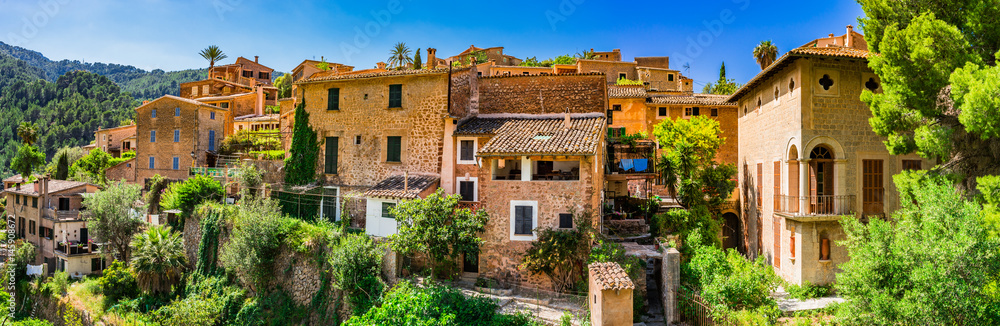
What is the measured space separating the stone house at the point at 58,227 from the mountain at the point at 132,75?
8197 centimetres

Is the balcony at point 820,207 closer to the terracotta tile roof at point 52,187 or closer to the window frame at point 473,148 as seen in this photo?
the window frame at point 473,148

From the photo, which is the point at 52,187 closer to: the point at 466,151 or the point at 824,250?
the point at 466,151

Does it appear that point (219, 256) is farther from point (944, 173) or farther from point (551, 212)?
point (944, 173)

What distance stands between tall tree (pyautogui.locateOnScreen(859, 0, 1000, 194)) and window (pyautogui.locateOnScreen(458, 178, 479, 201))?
13.0 m

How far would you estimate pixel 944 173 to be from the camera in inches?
520

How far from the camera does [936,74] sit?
40.7ft

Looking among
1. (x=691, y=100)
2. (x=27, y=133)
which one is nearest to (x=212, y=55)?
(x=27, y=133)

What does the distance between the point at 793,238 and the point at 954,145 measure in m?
5.18

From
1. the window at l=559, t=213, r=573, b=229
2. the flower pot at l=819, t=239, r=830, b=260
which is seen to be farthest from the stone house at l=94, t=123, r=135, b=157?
the flower pot at l=819, t=239, r=830, b=260

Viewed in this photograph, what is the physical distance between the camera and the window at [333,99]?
2373 cm

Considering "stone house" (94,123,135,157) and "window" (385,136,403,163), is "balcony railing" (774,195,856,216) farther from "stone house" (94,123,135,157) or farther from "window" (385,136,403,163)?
"stone house" (94,123,135,157)

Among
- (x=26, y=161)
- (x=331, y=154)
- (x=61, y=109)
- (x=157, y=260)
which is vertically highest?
(x=61, y=109)

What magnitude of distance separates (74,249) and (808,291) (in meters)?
36.6

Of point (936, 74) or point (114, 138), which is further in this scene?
point (114, 138)
